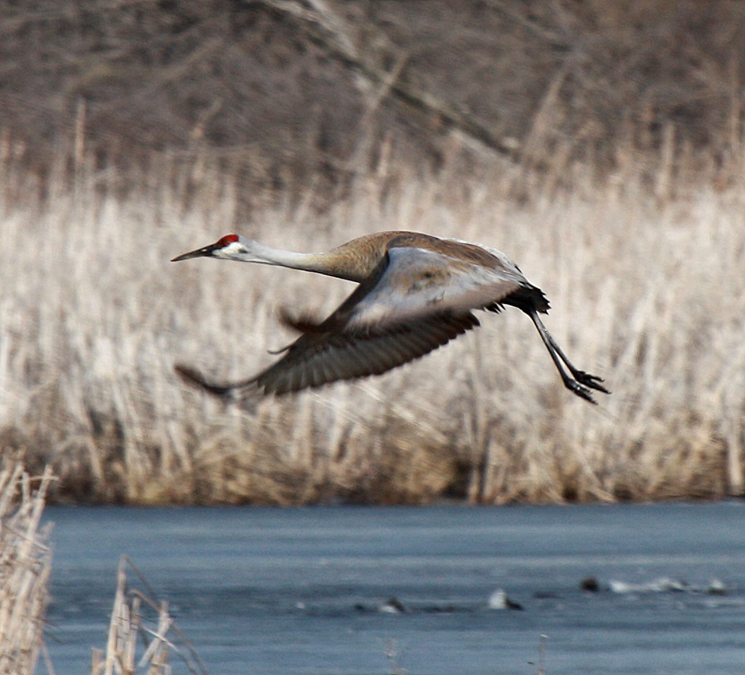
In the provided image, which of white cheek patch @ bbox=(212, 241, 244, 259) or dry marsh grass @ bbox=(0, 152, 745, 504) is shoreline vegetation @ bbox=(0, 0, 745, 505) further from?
white cheek patch @ bbox=(212, 241, 244, 259)

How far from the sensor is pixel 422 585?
6891 millimetres

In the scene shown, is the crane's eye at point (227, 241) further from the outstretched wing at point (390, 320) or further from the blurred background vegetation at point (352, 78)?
the blurred background vegetation at point (352, 78)

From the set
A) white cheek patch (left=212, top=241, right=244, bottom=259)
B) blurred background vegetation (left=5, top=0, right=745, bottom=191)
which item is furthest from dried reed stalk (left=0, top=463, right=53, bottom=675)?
blurred background vegetation (left=5, top=0, right=745, bottom=191)

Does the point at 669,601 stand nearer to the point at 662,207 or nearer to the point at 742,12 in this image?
the point at 662,207

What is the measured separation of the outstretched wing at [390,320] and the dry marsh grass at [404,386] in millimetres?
3638

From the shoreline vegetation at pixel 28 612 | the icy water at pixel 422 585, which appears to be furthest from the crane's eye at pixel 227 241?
the icy water at pixel 422 585

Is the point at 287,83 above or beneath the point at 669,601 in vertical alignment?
above

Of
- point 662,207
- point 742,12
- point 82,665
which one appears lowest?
point 82,665

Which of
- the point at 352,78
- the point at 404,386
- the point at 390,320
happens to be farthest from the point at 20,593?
the point at 352,78

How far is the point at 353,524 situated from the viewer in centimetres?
821

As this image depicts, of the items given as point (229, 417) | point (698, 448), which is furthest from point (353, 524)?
point (698, 448)

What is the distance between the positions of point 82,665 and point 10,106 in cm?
1261

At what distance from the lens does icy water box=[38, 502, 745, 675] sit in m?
5.58

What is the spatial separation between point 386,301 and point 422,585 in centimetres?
313
